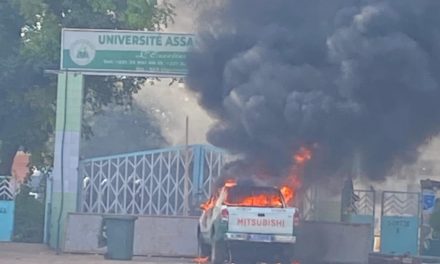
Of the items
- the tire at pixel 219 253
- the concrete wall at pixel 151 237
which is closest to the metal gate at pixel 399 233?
the concrete wall at pixel 151 237

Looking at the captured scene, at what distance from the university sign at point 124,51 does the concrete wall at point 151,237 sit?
13.0 feet

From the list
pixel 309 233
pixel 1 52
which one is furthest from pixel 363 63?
pixel 1 52

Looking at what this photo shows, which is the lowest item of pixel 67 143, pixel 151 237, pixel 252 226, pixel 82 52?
pixel 151 237

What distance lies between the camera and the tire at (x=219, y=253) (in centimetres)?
2625

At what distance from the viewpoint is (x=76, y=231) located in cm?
3022

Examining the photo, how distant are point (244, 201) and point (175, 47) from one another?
6079 mm

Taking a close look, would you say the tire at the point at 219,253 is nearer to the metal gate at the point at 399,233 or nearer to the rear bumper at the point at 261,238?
the rear bumper at the point at 261,238

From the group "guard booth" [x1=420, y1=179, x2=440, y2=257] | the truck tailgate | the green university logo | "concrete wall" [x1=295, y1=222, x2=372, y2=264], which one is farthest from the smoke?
"guard booth" [x1=420, y1=179, x2=440, y2=257]

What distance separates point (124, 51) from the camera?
1222 inches

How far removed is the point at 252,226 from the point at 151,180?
7725 mm

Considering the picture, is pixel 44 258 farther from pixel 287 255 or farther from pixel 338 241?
pixel 338 241

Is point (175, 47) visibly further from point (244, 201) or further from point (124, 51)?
point (244, 201)

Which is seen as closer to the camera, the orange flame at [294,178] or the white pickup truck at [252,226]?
the white pickup truck at [252,226]

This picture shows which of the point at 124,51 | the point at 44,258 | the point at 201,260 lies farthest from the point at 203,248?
the point at 124,51
